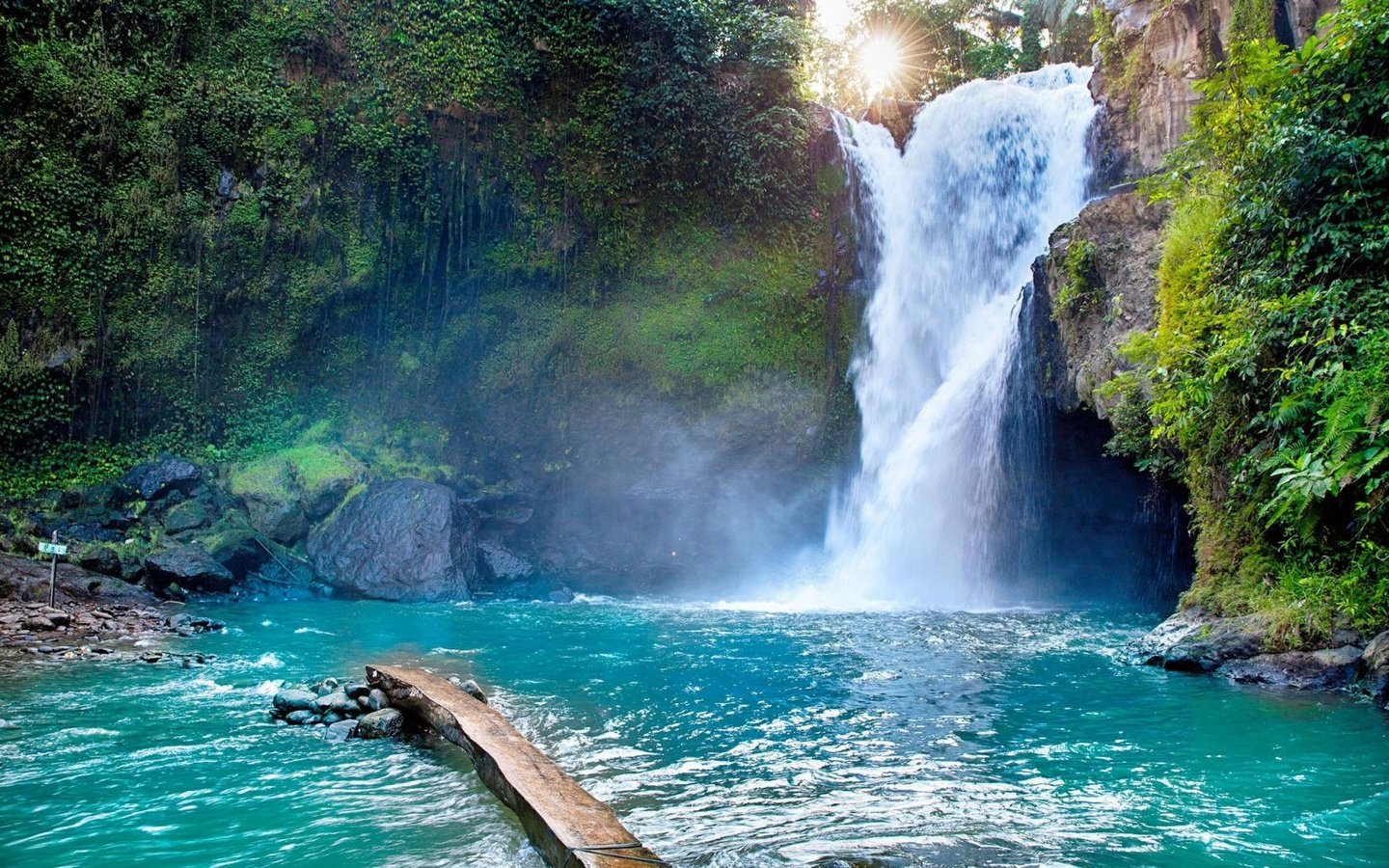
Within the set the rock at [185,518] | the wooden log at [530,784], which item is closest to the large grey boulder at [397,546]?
the rock at [185,518]

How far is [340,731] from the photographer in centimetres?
618

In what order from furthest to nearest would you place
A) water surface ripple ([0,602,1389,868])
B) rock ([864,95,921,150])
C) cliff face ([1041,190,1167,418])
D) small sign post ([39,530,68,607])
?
rock ([864,95,921,150])
cliff face ([1041,190,1167,418])
small sign post ([39,530,68,607])
water surface ripple ([0,602,1389,868])

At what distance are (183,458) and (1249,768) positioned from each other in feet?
59.7

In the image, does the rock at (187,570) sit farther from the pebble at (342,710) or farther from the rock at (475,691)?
the rock at (475,691)

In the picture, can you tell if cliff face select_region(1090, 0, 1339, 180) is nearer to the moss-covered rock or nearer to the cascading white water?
the cascading white water

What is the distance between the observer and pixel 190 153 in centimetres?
1778

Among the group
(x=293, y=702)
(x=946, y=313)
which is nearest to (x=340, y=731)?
(x=293, y=702)

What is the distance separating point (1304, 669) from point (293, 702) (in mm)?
8273

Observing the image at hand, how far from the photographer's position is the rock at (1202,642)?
775 centimetres

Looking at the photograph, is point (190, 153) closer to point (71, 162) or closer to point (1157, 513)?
point (71, 162)

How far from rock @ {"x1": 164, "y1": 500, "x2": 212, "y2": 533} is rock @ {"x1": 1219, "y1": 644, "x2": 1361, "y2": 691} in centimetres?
1639

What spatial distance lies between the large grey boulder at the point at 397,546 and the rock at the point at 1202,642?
40.0ft

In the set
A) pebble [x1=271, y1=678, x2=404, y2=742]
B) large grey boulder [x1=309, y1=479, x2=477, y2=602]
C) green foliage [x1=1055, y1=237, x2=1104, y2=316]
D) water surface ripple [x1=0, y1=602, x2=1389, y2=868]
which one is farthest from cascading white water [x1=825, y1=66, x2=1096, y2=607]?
pebble [x1=271, y1=678, x2=404, y2=742]

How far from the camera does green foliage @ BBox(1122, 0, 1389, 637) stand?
710 centimetres
